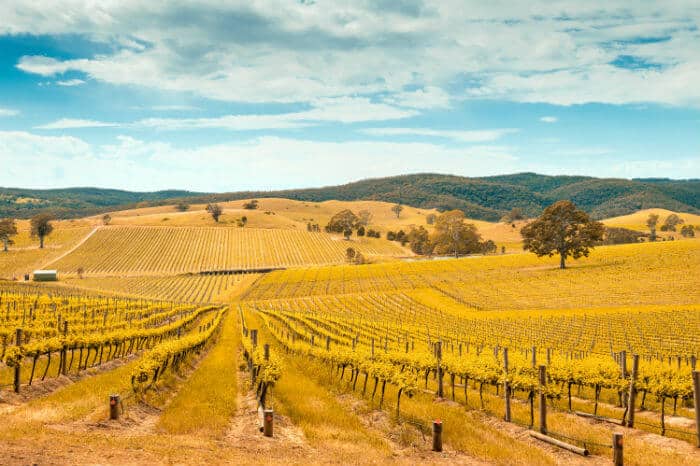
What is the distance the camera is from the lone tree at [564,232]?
115 m

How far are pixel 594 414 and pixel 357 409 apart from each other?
436 inches

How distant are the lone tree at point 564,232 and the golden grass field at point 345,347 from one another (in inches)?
191

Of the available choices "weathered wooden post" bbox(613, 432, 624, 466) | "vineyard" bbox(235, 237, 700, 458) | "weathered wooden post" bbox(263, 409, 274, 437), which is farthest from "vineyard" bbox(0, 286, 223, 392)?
"weathered wooden post" bbox(613, 432, 624, 466)

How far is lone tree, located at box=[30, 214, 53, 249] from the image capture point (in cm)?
16312

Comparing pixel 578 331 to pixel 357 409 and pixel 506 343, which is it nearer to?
pixel 506 343

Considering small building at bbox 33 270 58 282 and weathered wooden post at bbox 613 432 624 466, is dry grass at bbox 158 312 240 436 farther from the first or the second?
small building at bbox 33 270 58 282

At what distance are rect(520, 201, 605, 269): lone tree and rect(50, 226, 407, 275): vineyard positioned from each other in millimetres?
65926

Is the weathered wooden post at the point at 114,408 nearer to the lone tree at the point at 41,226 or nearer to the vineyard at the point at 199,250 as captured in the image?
the vineyard at the point at 199,250

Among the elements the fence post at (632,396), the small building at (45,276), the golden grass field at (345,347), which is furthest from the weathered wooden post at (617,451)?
the small building at (45,276)

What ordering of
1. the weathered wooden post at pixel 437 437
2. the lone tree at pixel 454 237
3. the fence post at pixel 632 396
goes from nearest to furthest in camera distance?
1. the weathered wooden post at pixel 437 437
2. the fence post at pixel 632 396
3. the lone tree at pixel 454 237

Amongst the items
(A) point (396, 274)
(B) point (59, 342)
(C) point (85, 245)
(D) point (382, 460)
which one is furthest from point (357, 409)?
(C) point (85, 245)

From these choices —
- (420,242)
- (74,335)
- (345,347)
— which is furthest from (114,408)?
(420,242)

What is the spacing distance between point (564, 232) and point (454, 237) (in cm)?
5422

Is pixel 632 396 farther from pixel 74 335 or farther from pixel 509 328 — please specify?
pixel 509 328
